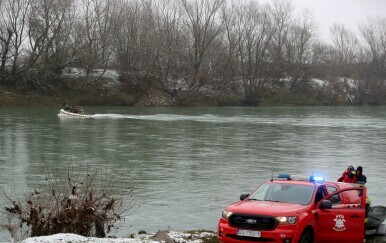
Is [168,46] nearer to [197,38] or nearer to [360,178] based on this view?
[197,38]

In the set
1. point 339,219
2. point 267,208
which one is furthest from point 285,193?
point 339,219

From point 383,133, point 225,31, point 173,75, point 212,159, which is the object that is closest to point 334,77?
point 225,31

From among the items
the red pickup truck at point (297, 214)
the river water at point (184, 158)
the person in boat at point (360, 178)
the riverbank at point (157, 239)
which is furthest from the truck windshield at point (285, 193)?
the person in boat at point (360, 178)

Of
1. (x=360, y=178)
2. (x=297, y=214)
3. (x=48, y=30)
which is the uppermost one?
(x=48, y=30)

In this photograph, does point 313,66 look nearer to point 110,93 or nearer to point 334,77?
point 334,77

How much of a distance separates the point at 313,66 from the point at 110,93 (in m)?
46.6

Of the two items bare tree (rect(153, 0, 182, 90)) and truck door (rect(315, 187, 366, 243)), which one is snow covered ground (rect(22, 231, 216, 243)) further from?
bare tree (rect(153, 0, 182, 90))

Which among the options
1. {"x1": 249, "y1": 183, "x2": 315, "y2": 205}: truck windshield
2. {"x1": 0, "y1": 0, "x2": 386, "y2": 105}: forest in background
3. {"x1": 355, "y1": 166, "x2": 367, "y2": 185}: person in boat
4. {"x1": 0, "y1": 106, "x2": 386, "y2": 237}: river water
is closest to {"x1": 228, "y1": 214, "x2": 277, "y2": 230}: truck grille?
{"x1": 249, "y1": 183, "x2": 315, "y2": 205}: truck windshield

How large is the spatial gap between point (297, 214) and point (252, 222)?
0.82m

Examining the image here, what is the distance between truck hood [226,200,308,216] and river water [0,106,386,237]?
3.46 metres

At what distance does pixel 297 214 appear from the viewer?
31.6 feet

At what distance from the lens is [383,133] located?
42.8 metres

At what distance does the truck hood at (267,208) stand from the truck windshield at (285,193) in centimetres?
29

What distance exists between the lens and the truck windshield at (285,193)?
34.4ft
